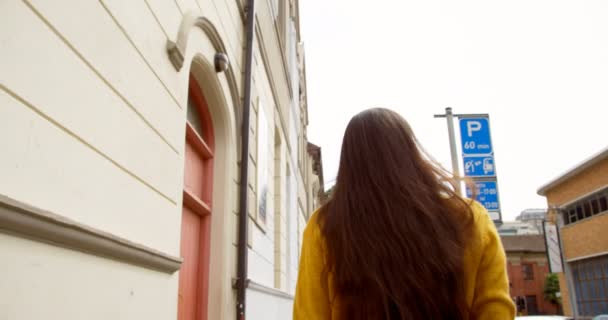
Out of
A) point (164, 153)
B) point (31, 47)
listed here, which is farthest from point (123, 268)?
point (31, 47)

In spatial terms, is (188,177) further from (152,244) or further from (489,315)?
(489,315)

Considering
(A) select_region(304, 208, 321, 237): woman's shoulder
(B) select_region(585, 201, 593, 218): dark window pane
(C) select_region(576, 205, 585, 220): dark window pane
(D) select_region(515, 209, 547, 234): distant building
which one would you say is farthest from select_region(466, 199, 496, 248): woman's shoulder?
(D) select_region(515, 209, 547, 234): distant building

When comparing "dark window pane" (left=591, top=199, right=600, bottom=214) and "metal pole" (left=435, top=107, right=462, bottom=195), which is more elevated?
"dark window pane" (left=591, top=199, right=600, bottom=214)

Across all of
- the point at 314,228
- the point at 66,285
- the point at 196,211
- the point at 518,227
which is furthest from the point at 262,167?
the point at 518,227

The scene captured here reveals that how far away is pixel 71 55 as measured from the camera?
63.2 inches

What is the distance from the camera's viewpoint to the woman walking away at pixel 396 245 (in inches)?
55.7

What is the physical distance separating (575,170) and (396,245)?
1043 inches

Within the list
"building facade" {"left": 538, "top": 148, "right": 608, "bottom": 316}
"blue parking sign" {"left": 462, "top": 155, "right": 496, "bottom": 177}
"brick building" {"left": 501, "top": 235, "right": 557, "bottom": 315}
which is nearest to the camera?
"blue parking sign" {"left": 462, "top": 155, "right": 496, "bottom": 177}

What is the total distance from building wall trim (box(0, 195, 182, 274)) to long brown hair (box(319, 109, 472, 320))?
790mm

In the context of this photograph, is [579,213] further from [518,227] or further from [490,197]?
[518,227]

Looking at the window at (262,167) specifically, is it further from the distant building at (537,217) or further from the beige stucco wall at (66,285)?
the distant building at (537,217)

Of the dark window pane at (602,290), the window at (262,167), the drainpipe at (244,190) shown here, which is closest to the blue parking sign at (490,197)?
the window at (262,167)

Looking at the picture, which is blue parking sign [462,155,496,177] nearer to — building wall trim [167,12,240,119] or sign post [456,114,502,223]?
sign post [456,114,502,223]

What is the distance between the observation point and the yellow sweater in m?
1.44
